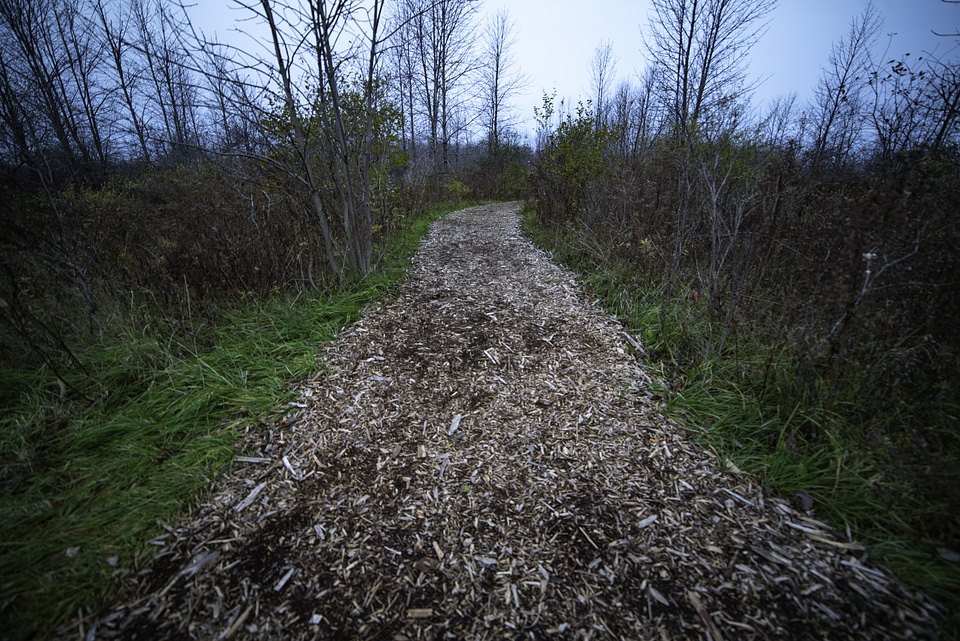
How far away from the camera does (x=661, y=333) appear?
10.2 feet

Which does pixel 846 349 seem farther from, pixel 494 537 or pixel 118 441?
pixel 118 441

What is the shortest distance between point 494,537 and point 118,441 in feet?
7.37

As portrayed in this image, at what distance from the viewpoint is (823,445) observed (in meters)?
1.93

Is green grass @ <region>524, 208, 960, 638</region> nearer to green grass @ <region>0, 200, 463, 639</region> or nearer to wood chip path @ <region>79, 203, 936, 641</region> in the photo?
wood chip path @ <region>79, 203, 936, 641</region>

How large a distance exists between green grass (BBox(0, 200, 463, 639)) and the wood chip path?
0.43 feet

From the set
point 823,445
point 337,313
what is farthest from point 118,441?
point 823,445

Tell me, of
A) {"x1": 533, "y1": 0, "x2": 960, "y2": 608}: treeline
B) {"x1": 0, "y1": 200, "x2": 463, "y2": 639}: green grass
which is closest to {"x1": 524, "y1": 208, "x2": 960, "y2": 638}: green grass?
{"x1": 533, "y1": 0, "x2": 960, "y2": 608}: treeline

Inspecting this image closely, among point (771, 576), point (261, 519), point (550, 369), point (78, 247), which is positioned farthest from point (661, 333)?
point (78, 247)

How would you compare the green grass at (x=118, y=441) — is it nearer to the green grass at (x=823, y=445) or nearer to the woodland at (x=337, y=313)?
the woodland at (x=337, y=313)

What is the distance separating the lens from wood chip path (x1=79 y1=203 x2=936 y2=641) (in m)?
1.34

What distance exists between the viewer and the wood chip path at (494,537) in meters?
1.34

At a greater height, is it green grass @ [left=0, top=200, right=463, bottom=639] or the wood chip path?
green grass @ [left=0, top=200, right=463, bottom=639]

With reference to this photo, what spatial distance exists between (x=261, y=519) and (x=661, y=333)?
318cm

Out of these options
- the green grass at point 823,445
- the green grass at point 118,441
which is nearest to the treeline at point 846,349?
the green grass at point 823,445
